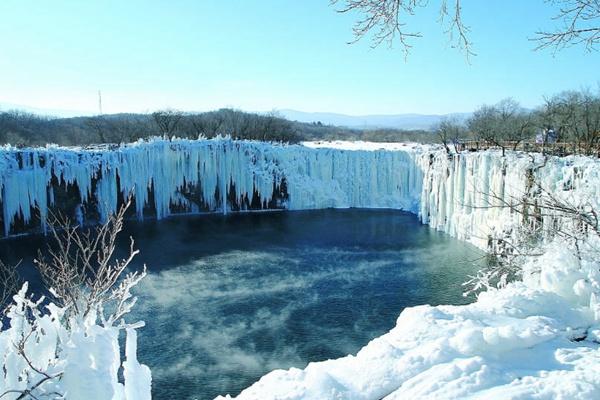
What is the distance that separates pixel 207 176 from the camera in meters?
27.0

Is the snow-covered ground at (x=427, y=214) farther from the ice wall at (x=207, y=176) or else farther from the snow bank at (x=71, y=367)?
the snow bank at (x=71, y=367)

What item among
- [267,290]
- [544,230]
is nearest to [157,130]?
[267,290]

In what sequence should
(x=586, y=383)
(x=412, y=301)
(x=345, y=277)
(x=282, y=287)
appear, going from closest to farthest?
(x=586, y=383)
(x=412, y=301)
(x=282, y=287)
(x=345, y=277)

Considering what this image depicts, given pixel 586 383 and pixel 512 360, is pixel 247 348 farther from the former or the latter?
pixel 586 383

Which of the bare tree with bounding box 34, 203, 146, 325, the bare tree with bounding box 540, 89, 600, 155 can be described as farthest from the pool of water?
the bare tree with bounding box 540, 89, 600, 155

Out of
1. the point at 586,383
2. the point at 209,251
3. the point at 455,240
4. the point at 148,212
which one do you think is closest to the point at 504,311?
the point at 586,383

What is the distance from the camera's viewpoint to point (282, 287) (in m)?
14.0

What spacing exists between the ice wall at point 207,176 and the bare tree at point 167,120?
16549 millimetres

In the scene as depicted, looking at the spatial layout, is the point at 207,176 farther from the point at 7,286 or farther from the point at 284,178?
the point at 7,286

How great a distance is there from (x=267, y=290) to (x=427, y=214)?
43.1ft

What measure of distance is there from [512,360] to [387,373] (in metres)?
1.07

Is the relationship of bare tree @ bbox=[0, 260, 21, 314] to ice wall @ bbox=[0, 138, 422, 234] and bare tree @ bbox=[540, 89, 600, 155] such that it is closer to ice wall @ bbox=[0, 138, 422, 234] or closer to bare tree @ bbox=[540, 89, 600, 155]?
ice wall @ bbox=[0, 138, 422, 234]

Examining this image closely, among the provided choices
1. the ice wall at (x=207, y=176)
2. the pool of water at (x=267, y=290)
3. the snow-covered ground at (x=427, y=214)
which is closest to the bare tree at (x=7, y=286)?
the snow-covered ground at (x=427, y=214)

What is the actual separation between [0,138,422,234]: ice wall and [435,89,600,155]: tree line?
15.3 ft
